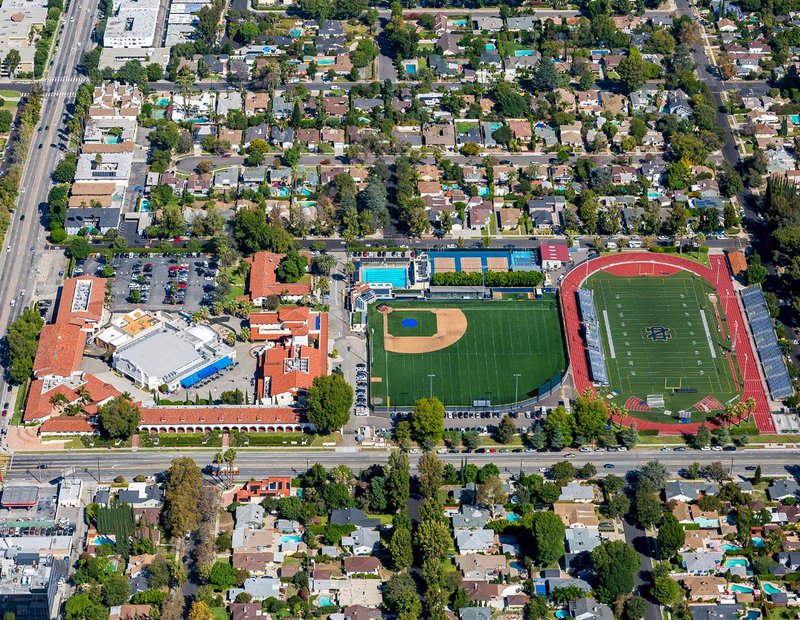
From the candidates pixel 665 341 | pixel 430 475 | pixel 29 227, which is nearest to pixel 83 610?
pixel 430 475

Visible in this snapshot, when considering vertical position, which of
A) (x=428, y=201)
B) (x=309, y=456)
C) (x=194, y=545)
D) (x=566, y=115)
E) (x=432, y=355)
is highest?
(x=566, y=115)

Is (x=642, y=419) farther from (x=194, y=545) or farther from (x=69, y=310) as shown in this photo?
(x=69, y=310)

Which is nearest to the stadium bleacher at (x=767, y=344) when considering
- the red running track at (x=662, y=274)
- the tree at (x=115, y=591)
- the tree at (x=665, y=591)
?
the red running track at (x=662, y=274)

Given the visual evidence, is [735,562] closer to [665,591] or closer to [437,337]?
[665,591]

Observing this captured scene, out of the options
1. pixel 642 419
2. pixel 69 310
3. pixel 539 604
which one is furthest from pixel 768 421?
pixel 69 310

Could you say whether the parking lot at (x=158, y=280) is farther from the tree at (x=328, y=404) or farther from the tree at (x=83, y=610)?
the tree at (x=83, y=610)

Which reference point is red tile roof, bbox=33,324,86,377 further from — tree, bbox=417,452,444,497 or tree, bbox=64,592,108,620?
tree, bbox=417,452,444,497

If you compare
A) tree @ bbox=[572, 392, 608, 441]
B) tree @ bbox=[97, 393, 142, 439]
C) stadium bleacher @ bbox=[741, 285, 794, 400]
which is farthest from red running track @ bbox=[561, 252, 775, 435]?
tree @ bbox=[97, 393, 142, 439]
